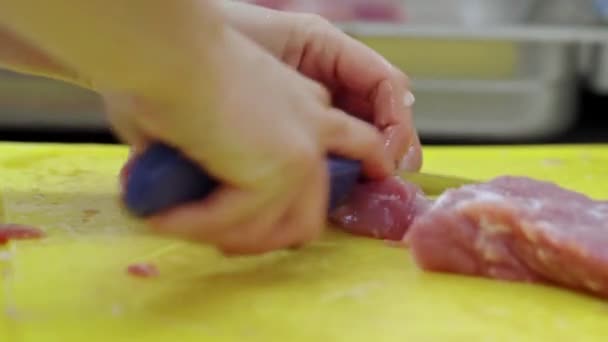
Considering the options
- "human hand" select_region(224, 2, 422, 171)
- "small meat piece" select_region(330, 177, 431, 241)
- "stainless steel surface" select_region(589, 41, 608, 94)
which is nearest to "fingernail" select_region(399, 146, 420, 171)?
"human hand" select_region(224, 2, 422, 171)

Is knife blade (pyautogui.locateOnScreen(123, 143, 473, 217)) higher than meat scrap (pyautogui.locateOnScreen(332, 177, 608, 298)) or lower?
higher

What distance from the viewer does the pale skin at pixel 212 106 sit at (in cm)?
54

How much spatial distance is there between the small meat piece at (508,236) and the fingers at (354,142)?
7 cm

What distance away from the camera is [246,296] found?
65 centimetres

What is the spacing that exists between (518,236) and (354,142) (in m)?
0.14


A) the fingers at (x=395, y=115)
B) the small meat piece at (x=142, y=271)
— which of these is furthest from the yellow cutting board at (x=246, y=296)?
the fingers at (x=395, y=115)

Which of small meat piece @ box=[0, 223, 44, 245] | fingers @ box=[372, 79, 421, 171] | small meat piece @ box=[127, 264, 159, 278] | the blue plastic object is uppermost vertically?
the blue plastic object

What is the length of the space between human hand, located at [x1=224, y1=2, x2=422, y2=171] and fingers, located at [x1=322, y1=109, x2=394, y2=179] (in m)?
0.14

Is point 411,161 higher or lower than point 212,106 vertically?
lower

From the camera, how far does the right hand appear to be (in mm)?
569

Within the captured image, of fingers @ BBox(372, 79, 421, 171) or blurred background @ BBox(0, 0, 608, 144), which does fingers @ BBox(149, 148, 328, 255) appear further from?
blurred background @ BBox(0, 0, 608, 144)

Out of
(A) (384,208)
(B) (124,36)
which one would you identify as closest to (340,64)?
(A) (384,208)

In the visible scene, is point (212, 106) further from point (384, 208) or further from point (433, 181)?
point (433, 181)

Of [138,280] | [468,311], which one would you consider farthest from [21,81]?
[468,311]
